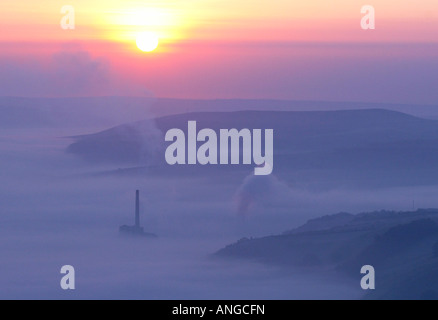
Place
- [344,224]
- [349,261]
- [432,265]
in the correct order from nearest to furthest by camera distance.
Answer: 1. [349,261]
2. [344,224]
3. [432,265]

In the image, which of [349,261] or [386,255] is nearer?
[349,261]

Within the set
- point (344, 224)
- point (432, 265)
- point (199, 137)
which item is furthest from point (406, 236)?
point (199, 137)

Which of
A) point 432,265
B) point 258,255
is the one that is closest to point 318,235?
point 258,255

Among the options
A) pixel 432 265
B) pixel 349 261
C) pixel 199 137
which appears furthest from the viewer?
pixel 432 265

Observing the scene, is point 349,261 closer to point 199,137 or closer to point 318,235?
point 318,235
